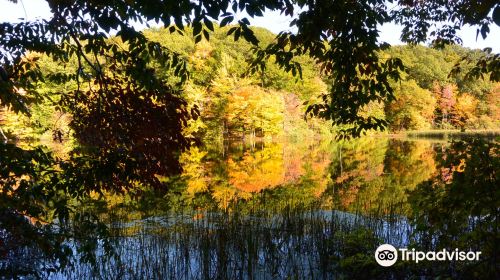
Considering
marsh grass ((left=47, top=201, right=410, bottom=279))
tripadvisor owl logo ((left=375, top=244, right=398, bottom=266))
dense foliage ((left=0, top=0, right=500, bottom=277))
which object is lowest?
marsh grass ((left=47, top=201, right=410, bottom=279))

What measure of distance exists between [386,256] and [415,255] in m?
0.36

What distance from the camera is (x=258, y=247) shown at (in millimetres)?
6215

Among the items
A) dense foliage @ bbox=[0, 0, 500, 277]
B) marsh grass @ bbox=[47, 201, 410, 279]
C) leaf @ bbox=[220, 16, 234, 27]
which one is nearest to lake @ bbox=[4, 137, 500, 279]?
marsh grass @ bbox=[47, 201, 410, 279]

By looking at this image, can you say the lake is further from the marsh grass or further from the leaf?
the leaf

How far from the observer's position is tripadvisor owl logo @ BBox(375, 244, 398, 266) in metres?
4.76

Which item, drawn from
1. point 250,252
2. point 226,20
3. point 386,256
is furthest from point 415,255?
point 226,20

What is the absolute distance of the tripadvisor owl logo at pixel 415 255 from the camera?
4.32 metres

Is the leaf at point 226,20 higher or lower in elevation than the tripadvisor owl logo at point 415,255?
higher

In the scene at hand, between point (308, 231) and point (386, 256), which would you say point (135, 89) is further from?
point (308, 231)

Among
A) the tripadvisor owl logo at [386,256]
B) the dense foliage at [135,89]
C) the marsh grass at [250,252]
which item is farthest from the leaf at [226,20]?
the tripadvisor owl logo at [386,256]

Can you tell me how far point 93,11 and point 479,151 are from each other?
3608 mm

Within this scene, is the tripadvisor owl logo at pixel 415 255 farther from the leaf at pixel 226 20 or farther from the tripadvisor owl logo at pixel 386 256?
the leaf at pixel 226 20

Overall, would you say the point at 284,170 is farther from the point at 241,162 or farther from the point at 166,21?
the point at 166,21

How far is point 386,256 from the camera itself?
486 centimetres
